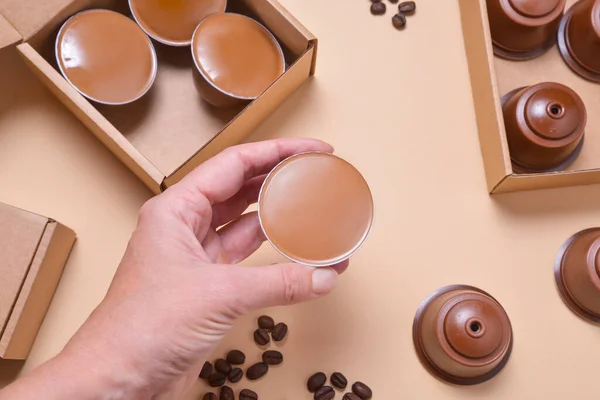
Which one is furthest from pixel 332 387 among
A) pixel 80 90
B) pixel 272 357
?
pixel 80 90

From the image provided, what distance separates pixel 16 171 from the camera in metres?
1.37

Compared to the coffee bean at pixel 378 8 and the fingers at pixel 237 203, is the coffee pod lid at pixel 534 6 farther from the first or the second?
the fingers at pixel 237 203

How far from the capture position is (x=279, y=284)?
0.97 m

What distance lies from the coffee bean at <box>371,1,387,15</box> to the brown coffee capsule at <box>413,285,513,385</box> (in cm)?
70

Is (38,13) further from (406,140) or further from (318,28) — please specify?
(406,140)

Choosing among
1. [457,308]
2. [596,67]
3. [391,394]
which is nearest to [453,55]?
[596,67]

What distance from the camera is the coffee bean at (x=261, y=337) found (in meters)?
1.29

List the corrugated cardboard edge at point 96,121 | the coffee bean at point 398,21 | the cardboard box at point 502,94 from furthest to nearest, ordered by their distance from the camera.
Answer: the coffee bean at point 398,21
the cardboard box at point 502,94
the corrugated cardboard edge at point 96,121

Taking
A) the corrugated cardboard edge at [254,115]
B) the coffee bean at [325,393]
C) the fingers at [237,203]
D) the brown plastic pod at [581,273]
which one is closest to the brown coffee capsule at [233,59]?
the corrugated cardboard edge at [254,115]

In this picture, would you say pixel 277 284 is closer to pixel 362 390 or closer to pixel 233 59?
pixel 362 390

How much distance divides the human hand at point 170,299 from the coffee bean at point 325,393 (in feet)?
1.07

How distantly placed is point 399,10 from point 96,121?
Answer: 2.58 ft

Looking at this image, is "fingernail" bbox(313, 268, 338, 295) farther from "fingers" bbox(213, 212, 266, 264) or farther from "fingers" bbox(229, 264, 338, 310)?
"fingers" bbox(213, 212, 266, 264)

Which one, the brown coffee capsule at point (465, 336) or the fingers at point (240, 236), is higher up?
the fingers at point (240, 236)
